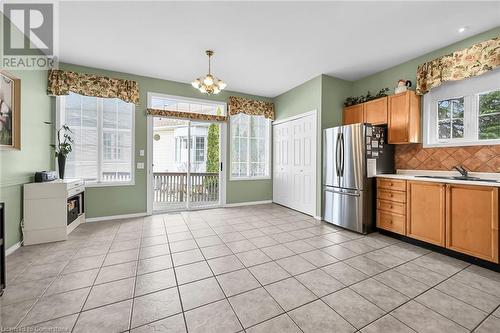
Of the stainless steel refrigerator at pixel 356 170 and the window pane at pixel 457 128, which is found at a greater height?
the window pane at pixel 457 128

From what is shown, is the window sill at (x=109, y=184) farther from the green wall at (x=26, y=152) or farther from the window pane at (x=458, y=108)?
the window pane at (x=458, y=108)

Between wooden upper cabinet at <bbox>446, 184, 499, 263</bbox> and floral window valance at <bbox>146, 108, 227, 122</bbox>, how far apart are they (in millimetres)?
4252

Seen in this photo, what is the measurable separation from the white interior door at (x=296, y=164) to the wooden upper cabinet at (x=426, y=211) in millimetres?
1646

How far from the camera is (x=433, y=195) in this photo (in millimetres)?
Answer: 2773

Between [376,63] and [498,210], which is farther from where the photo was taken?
[376,63]

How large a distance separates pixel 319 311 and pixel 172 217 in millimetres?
3407

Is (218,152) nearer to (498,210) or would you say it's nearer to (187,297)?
(187,297)

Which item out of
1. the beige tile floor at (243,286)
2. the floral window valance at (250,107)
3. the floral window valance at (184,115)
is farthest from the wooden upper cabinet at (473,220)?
the floral window valance at (184,115)

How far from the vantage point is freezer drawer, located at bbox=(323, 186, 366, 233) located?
135 inches

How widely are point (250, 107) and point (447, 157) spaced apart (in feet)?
12.8

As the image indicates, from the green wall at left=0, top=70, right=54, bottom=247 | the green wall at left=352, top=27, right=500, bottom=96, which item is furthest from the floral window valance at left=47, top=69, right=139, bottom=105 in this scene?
the green wall at left=352, top=27, right=500, bottom=96

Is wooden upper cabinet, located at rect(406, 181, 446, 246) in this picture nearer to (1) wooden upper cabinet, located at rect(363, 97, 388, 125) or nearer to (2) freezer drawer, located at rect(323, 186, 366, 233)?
(2) freezer drawer, located at rect(323, 186, 366, 233)

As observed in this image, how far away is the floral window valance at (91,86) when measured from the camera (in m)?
3.57

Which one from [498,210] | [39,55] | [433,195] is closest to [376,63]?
[433,195]
